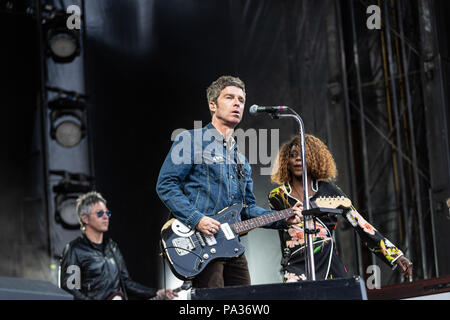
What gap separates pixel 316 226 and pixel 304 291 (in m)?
1.38

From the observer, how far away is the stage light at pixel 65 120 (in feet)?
23.6

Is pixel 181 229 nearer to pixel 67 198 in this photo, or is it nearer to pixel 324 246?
pixel 324 246

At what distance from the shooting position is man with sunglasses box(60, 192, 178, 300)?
6180 millimetres

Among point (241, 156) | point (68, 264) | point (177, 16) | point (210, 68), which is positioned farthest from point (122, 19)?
point (241, 156)

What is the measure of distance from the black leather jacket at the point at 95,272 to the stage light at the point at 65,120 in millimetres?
1224

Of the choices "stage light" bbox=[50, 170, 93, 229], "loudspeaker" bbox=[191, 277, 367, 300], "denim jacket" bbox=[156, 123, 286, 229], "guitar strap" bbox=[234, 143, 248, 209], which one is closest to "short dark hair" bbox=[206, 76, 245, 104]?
"denim jacket" bbox=[156, 123, 286, 229]

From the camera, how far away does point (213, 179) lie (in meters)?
3.77

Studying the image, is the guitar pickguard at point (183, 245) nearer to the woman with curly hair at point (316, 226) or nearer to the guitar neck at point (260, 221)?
the guitar neck at point (260, 221)

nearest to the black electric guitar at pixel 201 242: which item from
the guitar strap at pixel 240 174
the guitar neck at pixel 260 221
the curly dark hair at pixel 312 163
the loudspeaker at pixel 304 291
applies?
the guitar neck at pixel 260 221

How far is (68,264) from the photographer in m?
6.20

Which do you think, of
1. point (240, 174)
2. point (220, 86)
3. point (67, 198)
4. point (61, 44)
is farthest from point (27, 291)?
point (61, 44)

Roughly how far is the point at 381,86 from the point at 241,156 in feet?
11.9
